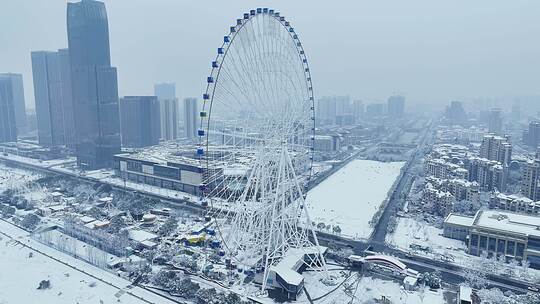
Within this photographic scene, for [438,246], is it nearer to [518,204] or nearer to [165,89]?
[518,204]

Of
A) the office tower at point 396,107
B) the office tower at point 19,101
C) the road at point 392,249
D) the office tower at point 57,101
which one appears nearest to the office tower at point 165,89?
the office tower at point 19,101

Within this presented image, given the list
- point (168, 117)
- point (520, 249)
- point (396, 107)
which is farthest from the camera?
point (396, 107)

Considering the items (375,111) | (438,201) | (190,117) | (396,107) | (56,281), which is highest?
(396,107)

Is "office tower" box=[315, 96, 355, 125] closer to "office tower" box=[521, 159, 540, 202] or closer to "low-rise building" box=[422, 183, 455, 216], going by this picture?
"office tower" box=[521, 159, 540, 202]

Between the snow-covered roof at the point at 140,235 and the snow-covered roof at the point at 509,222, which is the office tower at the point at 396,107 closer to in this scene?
the snow-covered roof at the point at 509,222

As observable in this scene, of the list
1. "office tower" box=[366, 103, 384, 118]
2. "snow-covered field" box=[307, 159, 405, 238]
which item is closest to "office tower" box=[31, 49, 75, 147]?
"snow-covered field" box=[307, 159, 405, 238]

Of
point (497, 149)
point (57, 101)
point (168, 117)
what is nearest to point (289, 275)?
point (497, 149)

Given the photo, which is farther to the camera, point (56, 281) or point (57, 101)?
point (57, 101)
